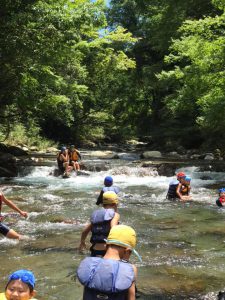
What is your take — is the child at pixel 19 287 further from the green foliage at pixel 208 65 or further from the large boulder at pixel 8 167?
the large boulder at pixel 8 167

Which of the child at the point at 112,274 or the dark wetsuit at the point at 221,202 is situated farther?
the dark wetsuit at the point at 221,202

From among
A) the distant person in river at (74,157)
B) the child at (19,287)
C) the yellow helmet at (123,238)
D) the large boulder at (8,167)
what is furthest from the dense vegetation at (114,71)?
the child at (19,287)

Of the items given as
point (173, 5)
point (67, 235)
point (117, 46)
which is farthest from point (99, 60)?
point (67, 235)

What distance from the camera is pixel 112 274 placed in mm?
3125

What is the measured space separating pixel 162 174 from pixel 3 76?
→ 27.0 ft

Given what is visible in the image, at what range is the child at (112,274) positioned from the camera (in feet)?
10.2

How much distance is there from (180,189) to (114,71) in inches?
1061

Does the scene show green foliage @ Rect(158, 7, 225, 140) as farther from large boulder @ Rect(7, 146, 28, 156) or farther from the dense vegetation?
large boulder @ Rect(7, 146, 28, 156)

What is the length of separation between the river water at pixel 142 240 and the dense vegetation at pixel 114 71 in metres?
5.55

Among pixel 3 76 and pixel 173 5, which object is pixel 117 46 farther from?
pixel 3 76

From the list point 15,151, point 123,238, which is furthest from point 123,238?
point 15,151

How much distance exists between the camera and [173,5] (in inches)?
1273

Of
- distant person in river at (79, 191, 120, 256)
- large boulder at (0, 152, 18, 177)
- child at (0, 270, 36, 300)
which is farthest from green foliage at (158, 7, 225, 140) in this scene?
child at (0, 270, 36, 300)

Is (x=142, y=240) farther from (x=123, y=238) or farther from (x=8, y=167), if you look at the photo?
(x=8, y=167)
